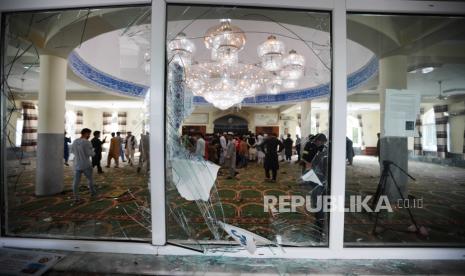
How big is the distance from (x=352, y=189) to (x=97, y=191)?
4.41 meters

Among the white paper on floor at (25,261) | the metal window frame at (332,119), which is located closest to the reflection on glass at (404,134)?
the metal window frame at (332,119)

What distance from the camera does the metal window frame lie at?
4.79 ft

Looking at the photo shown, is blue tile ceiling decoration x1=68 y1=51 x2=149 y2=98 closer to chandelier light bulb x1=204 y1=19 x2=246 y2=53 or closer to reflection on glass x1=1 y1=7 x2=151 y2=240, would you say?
reflection on glass x1=1 y1=7 x2=151 y2=240

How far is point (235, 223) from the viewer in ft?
8.18

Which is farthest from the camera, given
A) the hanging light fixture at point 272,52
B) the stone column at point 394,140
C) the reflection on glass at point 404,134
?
the hanging light fixture at point 272,52

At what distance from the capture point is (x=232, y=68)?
5.04 metres

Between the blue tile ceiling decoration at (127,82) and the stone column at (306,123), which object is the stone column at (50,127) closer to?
the blue tile ceiling decoration at (127,82)

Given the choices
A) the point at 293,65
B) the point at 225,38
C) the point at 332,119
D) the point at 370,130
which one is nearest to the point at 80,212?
the point at 332,119

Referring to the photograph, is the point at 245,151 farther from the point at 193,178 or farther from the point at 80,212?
the point at 193,178

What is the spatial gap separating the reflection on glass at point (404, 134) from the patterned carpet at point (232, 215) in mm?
21

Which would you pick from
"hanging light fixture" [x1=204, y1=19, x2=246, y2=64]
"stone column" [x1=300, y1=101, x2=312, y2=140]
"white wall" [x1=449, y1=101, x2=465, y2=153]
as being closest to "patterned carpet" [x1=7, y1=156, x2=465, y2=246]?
"stone column" [x1=300, y1=101, x2=312, y2=140]

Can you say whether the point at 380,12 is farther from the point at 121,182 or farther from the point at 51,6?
the point at 121,182

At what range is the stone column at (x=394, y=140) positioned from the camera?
2.20 metres

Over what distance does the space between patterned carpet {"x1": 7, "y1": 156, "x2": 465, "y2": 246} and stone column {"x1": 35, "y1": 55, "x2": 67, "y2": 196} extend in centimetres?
22
